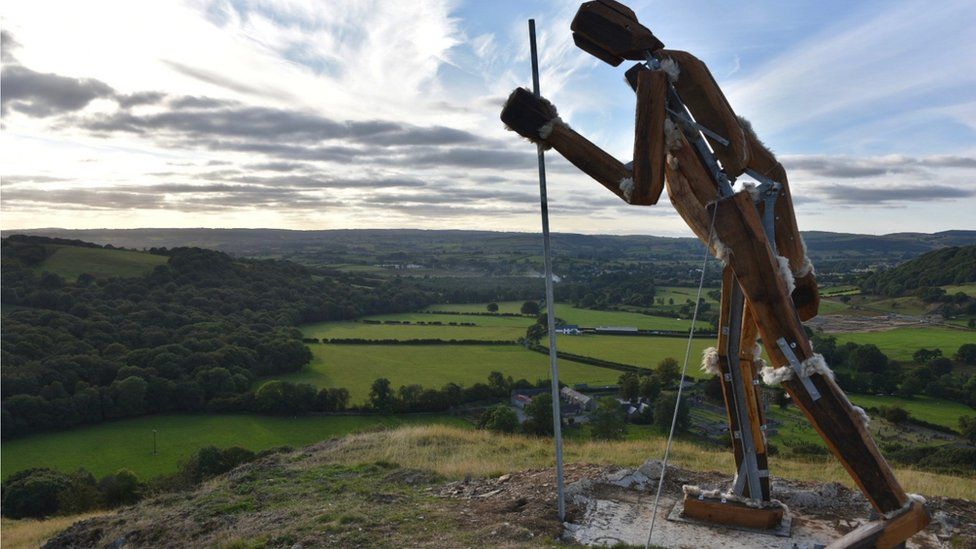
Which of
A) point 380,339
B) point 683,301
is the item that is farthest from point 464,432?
point 683,301

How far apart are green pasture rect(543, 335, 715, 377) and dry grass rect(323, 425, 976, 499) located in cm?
3251

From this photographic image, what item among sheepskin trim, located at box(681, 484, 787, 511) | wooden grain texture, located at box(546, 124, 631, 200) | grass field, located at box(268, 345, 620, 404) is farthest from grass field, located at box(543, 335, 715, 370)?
wooden grain texture, located at box(546, 124, 631, 200)

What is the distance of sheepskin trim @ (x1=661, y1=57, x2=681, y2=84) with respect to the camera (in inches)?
294

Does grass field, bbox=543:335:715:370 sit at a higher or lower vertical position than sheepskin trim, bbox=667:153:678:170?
lower

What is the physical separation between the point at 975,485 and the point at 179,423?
1518 inches

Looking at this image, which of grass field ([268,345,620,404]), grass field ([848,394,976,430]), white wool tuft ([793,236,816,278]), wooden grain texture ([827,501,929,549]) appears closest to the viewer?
wooden grain texture ([827,501,929,549])

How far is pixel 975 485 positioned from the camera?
12.7 metres

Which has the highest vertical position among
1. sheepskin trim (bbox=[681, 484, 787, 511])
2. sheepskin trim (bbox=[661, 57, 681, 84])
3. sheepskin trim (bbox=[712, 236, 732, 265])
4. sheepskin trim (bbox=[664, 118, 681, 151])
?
sheepskin trim (bbox=[661, 57, 681, 84])

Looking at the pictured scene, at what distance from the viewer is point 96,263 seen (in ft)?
253

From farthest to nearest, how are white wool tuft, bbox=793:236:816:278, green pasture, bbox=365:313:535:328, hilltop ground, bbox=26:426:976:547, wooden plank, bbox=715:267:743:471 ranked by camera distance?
green pasture, bbox=365:313:535:328 → wooden plank, bbox=715:267:743:471 → hilltop ground, bbox=26:426:976:547 → white wool tuft, bbox=793:236:816:278

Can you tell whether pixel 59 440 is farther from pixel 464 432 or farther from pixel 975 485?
pixel 975 485

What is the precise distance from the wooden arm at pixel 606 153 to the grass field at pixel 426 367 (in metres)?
33.4

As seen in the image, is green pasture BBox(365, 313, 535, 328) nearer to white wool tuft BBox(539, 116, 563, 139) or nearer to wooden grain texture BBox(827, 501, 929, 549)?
white wool tuft BBox(539, 116, 563, 139)

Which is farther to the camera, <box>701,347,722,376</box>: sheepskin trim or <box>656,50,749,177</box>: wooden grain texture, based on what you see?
<box>701,347,722,376</box>: sheepskin trim
